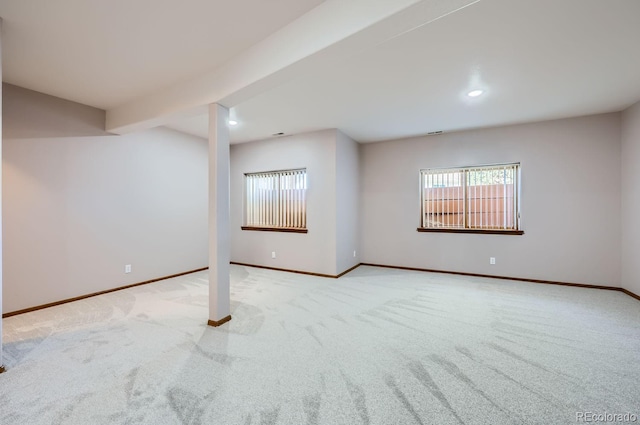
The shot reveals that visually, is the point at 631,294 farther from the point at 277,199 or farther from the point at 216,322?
the point at 277,199

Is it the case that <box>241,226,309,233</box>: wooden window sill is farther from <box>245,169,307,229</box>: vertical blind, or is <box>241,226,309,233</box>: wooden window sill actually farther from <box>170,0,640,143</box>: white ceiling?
<box>170,0,640,143</box>: white ceiling

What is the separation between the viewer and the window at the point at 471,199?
182 inches

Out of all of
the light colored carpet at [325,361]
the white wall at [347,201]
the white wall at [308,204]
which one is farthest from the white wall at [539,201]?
the white wall at [308,204]

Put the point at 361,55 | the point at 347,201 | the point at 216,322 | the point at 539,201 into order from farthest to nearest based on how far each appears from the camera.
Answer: the point at 347,201 < the point at 539,201 < the point at 216,322 < the point at 361,55

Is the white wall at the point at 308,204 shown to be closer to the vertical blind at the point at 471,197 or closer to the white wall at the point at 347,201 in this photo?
the white wall at the point at 347,201

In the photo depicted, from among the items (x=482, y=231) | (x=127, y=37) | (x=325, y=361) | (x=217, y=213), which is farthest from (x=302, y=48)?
(x=482, y=231)

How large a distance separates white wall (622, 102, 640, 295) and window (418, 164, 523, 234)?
4.01ft

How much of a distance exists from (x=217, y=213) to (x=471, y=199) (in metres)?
4.38

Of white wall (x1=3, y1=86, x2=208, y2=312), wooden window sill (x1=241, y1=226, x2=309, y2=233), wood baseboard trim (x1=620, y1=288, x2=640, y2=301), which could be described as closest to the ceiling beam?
white wall (x1=3, y1=86, x2=208, y2=312)

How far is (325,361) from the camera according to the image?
83.4 inches

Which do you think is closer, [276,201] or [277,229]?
[277,229]

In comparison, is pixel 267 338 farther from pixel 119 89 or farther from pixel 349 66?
pixel 119 89

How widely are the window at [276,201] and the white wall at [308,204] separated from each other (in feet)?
0.43

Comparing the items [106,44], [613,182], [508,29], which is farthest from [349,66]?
[613,182]
